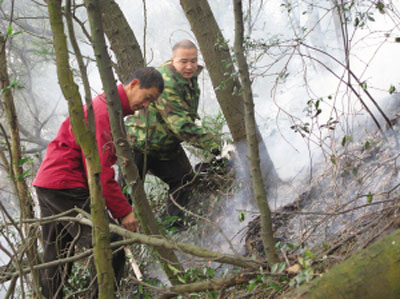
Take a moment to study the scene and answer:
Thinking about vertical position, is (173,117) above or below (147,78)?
below

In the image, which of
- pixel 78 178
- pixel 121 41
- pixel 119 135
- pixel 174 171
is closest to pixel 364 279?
pixel 119 135

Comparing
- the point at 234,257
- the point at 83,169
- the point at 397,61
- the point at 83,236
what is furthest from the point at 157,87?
the point at 397,61

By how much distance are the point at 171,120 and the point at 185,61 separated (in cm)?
54

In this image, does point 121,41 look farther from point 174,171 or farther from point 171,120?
point 174,171

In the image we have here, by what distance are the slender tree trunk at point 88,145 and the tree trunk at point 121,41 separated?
110 inches

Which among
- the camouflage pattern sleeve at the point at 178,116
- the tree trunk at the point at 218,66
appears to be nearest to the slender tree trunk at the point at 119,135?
the camouflage pattern sleeve at the point at 178,116

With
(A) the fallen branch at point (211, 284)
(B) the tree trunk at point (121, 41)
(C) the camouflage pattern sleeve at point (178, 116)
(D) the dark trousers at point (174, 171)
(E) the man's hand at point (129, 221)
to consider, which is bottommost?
(A) the fallen branch at point (211, 284)

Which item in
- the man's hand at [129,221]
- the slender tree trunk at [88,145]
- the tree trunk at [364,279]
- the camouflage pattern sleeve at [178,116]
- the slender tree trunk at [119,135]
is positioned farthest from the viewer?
the camouflage pattern sleeve at [178,116]

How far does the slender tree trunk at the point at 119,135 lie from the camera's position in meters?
2.12

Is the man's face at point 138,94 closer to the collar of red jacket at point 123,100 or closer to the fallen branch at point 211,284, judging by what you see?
the collar of red jacket at point 123,100

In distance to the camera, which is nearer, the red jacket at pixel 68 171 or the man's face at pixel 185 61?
the red jacket at pixel 68 171

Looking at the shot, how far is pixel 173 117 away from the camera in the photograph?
362cm

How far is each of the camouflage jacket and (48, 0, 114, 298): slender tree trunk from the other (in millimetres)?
1855

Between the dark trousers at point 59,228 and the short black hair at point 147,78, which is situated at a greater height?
the short black hair at point 147,78
